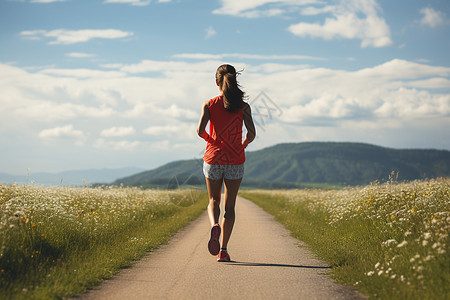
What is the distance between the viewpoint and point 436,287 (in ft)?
14.0

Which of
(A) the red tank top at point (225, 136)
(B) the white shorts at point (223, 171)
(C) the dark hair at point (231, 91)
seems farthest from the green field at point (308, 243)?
(C) the dark hair at point (231, 91)

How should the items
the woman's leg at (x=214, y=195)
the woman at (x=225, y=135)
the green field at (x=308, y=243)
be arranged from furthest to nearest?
1. the woman's leg at (x=214, y=195)
2. the woman at (x=225, y=135)
3. the green field at (x=308, y=243)

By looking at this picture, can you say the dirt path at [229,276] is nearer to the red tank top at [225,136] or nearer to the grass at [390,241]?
the grass at [390,241]

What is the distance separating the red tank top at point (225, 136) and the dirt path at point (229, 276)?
175 cm

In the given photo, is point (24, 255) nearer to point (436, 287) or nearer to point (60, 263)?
point (60, 263)

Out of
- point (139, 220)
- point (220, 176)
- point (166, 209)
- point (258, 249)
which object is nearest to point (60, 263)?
point (220, 176)

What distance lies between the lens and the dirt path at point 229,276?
16.1ft

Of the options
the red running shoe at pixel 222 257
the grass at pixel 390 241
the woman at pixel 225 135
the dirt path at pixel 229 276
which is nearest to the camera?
the grass at pixel 390 241

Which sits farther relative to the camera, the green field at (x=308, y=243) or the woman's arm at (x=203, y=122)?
the woman's arm at (x=203, y=122)

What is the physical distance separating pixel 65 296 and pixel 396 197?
767cm

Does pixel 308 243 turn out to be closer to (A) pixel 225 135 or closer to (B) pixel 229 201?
(B) pixel 229 201

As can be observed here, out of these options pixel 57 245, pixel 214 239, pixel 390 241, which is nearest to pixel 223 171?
pixel 214 239

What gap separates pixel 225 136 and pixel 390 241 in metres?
3.01

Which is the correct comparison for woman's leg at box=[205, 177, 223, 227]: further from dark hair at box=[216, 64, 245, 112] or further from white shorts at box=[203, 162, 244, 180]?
dark hair at box=[216, 64, 245, 112]
